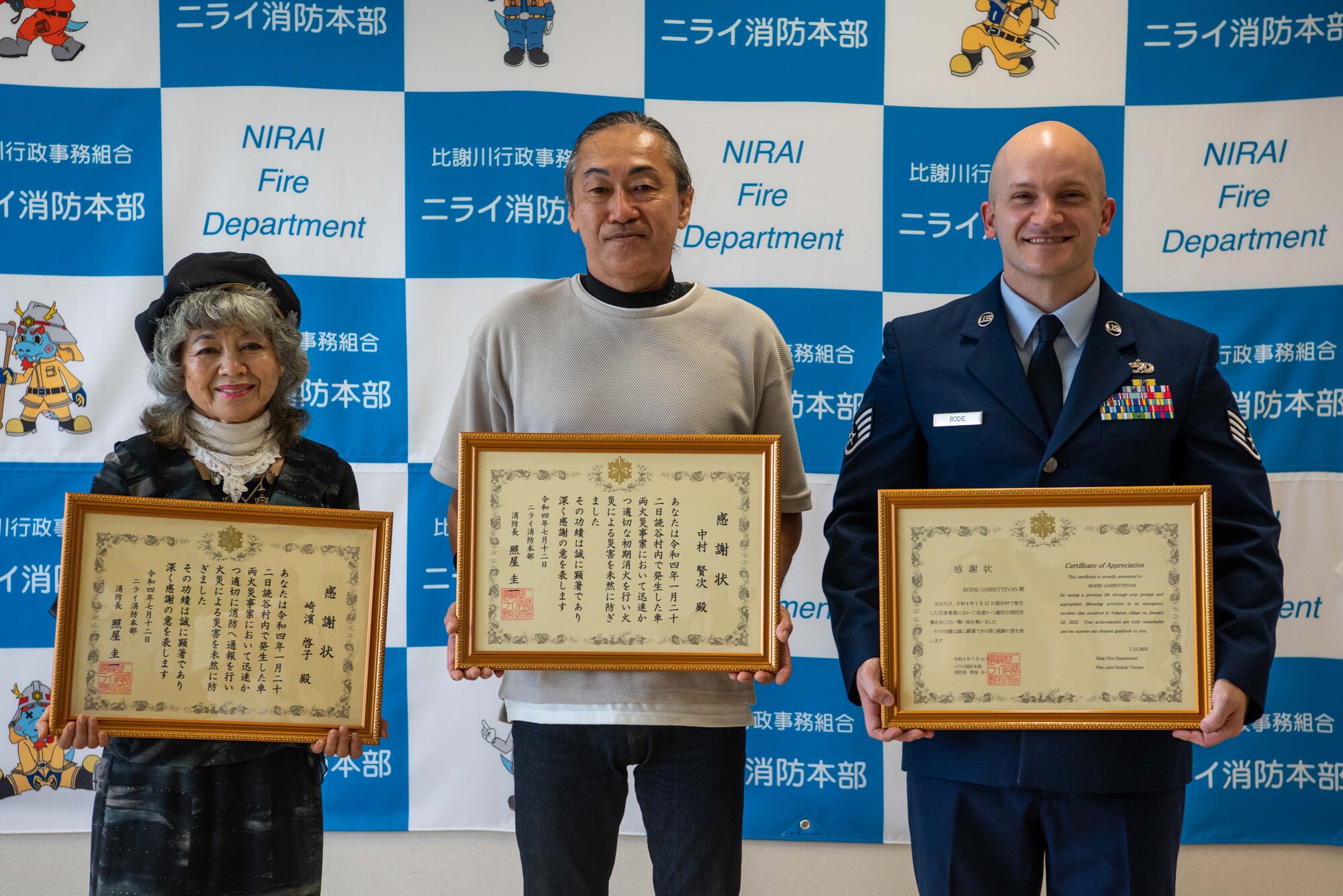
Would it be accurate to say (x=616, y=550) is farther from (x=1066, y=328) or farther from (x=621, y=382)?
(x=1066, y=328)

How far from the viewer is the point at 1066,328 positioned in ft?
5.87

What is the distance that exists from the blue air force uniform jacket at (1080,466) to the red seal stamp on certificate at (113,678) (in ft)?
4.12

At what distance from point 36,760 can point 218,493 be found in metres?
1.73

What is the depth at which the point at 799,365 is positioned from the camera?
297 cm

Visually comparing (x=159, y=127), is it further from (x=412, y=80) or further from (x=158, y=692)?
(x=158, y=692)

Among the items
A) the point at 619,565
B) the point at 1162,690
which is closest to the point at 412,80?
the point at 619,565

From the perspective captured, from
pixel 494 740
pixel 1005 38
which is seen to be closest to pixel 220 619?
pixel 494 740

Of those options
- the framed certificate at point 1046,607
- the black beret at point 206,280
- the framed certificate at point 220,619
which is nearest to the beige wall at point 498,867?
the framed certificate at point 220,619

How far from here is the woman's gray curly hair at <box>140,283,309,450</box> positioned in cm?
185

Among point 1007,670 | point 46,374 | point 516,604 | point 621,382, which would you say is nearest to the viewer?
point 1007,670

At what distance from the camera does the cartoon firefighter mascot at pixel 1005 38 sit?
2924mm

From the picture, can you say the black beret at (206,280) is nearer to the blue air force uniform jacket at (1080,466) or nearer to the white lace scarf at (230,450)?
the white lace scarf at (230,450)

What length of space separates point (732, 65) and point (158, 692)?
2.24 metres

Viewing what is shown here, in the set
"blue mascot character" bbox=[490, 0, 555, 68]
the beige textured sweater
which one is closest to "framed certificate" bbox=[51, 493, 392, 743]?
the beige textured sweater
